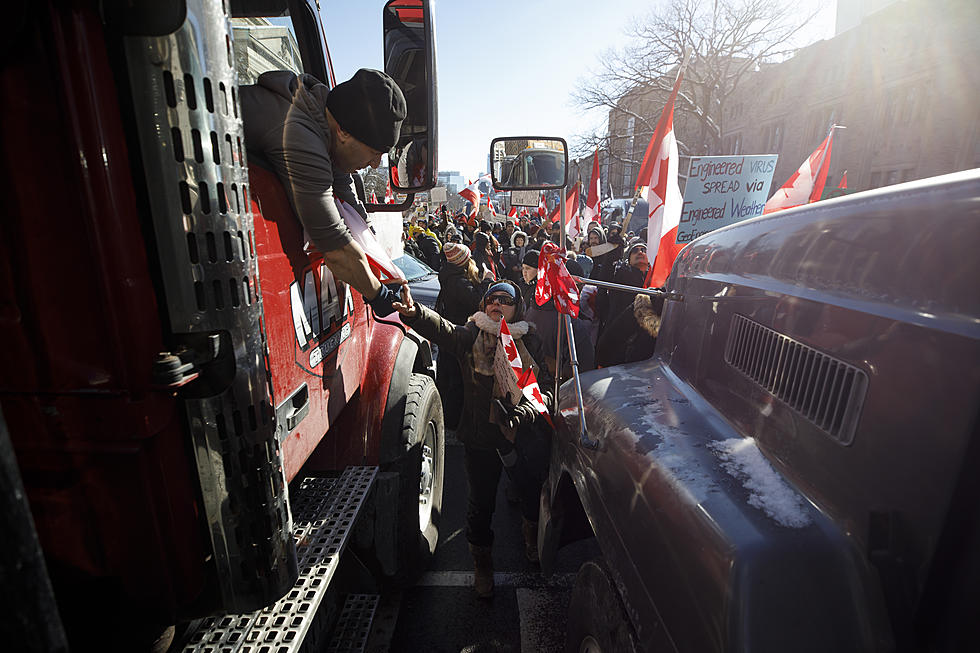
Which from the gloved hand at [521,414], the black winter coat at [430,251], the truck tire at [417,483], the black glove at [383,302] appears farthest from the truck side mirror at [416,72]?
the black winter coat at [430,251]

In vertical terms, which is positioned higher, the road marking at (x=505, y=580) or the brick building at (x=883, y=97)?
the brick building at (x=883, y=97)

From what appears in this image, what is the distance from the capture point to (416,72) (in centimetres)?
231

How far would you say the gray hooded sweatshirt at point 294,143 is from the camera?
161 cm

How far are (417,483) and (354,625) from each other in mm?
731

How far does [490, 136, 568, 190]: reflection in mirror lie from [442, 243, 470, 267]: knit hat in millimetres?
1636

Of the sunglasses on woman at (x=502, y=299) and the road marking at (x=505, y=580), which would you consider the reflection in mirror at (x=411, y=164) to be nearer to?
the sunglasses on woman at (x=502, y=299)

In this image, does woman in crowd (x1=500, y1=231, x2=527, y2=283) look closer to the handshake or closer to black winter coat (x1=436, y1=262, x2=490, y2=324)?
black winter coat (x1=436, y1=262, x2=490, y2=324)

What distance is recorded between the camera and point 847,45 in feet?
90.5

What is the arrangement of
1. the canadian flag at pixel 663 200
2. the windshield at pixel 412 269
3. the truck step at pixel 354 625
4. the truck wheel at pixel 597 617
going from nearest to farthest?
the truck wheel at pixel 597 617
the truck step at pixel 354 625
the canadian flag at pixel 663 200
the windshield at pixel 412 269

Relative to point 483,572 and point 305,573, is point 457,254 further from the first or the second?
point 305,573

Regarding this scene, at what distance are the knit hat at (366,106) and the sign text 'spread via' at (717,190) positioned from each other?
3.63 metres

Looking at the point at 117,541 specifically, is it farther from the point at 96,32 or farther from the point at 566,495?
the point at 566,495

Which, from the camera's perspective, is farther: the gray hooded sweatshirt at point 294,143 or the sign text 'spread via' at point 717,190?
the sign text 'spread via' at point 717,190

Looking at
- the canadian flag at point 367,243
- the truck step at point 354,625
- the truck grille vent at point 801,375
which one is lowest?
the truck step at point 354,625
